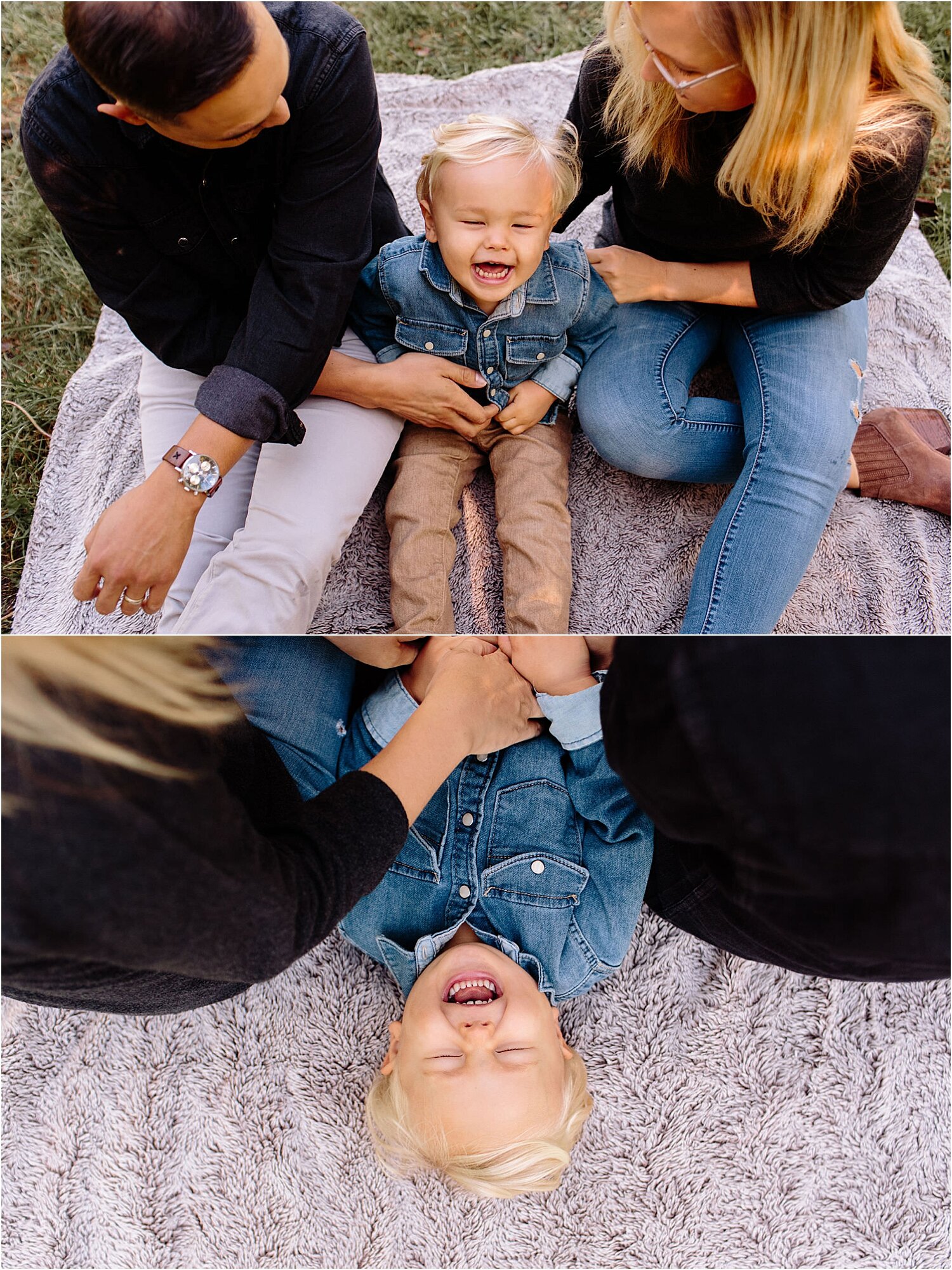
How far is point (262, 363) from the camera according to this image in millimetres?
891

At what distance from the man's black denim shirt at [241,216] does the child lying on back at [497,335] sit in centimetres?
11

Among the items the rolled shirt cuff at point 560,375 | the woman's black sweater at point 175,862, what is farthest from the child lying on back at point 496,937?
the rolled shirt cuff at point 560,375

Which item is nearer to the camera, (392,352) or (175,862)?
(175,862)

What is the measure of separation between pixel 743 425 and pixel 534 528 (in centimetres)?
30

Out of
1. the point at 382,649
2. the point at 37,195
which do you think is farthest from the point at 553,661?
the point at 37,195

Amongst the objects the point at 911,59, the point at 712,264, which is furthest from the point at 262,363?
the point at 911,59

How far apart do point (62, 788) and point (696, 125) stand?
90cm

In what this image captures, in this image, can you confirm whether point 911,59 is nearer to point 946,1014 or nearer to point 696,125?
point 696,125

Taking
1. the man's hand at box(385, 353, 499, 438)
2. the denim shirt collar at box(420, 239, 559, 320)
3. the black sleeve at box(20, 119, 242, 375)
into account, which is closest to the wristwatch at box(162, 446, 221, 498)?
the black sleeve at box(20, 119, 242, 375)

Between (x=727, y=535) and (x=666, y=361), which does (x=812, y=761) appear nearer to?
(x=727, y=535)

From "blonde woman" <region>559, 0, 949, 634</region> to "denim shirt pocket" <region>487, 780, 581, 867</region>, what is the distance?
305mm

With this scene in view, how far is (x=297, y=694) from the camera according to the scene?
756 mm

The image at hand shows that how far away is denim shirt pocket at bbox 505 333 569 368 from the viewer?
1.06 metres

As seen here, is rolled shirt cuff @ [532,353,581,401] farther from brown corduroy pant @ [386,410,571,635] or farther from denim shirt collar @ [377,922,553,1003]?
denim shirt collar @ [377,922,553,1003]
